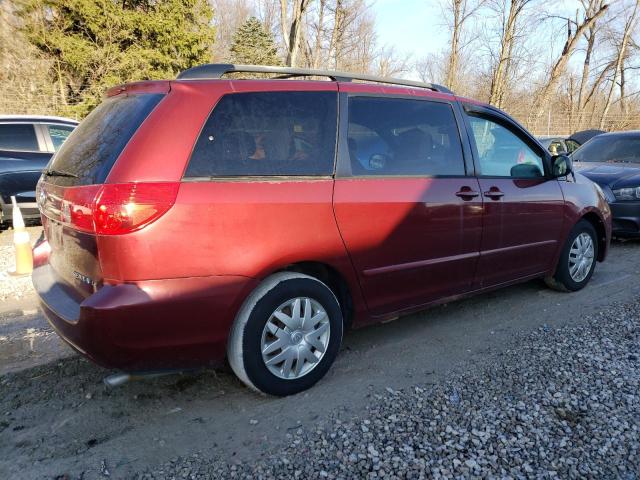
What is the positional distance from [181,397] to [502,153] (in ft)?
10.3

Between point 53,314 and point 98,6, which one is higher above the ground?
point 98,6

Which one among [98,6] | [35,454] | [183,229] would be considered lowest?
[35,454]

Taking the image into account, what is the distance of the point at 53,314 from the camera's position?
106 inches

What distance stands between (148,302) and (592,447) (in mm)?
2296

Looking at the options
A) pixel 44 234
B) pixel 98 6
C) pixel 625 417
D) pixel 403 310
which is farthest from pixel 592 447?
pixel 98 6

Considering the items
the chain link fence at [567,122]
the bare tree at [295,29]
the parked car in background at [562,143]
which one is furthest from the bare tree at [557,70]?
the bare tree at [295,29]

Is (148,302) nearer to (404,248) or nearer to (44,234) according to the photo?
(44,234)

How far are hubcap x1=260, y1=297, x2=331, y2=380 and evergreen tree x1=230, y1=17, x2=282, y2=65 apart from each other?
26762 mm

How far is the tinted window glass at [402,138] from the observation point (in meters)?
3.15

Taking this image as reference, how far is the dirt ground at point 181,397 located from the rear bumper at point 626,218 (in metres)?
3.08

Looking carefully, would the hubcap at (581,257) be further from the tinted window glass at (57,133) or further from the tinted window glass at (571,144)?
the tinted window glass at (571,144)

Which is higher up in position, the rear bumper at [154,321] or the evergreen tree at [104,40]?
the evergreen tree at [104,40]

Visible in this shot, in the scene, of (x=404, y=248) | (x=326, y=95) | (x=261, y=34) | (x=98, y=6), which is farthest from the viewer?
(x=261, y=34)

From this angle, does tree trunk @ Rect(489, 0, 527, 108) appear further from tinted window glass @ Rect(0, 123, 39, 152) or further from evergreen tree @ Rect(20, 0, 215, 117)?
tinted window glass @ Rect(0, 123, 39, 152)
